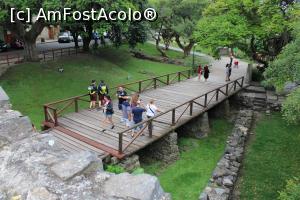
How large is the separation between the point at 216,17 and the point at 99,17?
10.8 m

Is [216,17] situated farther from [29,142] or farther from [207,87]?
[29,142]

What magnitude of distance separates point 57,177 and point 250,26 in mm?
20772

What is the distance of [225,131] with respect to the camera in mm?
18609

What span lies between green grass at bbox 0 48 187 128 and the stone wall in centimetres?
953

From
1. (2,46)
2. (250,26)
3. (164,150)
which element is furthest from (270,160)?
(2,46)

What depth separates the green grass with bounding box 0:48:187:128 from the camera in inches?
758

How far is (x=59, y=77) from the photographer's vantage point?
911 inches

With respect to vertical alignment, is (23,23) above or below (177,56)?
above

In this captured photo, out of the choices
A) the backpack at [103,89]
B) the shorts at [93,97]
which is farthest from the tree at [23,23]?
the shorts at [93,97]

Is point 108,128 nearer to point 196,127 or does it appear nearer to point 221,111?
point 196,127

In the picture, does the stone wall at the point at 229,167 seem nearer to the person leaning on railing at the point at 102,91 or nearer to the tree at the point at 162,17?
the person leaning on railing at the point at 102,91

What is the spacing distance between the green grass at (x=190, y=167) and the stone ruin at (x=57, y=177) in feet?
22.9

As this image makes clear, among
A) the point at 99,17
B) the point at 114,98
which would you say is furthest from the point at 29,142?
the point at 114,98

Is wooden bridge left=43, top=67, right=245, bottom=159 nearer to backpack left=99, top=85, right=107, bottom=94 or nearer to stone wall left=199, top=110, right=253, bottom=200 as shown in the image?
backpack left=99, top=85, right=107, bottom=94
